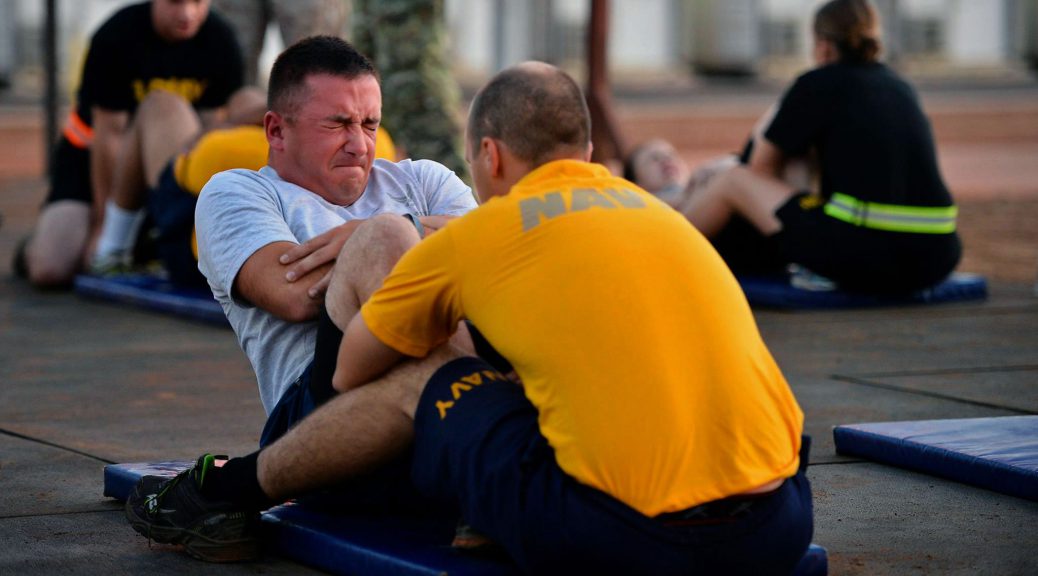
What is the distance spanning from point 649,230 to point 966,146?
1963 cm

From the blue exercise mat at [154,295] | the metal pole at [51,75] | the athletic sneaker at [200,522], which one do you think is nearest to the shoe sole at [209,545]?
Result: the athletic sneaker at [200,522]

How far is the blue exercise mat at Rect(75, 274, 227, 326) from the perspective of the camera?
7.26 meters

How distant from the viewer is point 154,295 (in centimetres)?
760

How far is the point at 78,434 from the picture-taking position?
4824mm

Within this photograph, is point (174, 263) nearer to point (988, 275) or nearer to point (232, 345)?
point (232, 345)

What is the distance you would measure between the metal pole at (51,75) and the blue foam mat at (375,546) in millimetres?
11996

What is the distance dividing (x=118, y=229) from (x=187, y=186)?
1.09 metres

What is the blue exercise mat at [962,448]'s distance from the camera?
394 centimetres

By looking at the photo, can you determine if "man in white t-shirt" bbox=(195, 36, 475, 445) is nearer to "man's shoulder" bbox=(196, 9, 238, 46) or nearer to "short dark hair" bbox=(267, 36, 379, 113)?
"short dark hair" bbox=(267, 36, 379, 113)

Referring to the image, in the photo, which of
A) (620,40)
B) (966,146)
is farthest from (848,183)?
(620,40)

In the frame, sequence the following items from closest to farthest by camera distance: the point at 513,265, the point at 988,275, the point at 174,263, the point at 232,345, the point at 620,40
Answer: the point at 513,265
the point at 232,345
the point at 174,263
the point at 988,275
the point at 620,40

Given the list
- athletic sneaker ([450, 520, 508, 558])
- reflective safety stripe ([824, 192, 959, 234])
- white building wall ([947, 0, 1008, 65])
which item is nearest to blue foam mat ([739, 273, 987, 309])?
reflective safety stripe ([824, 192, 959, 234])

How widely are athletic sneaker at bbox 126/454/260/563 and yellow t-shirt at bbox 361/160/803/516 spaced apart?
73 cm

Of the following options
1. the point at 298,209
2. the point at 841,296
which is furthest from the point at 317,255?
the point at 841,296
